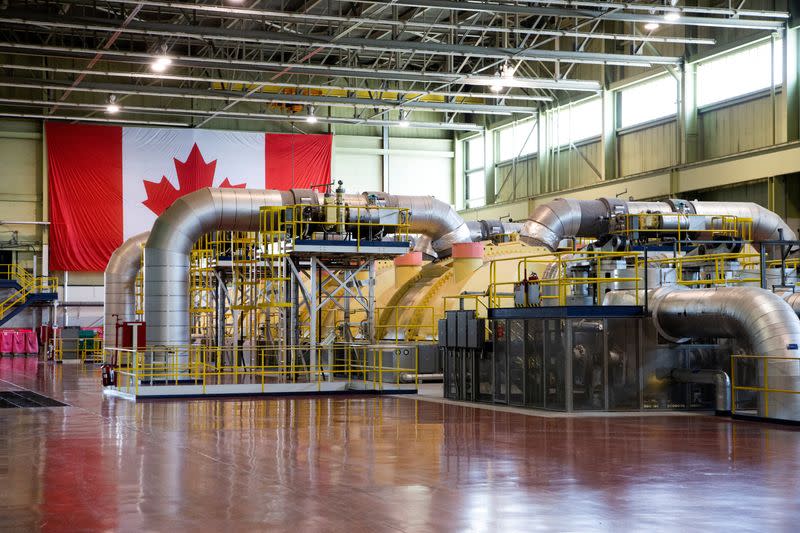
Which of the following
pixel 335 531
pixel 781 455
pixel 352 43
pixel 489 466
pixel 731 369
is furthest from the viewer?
pixel 352 43

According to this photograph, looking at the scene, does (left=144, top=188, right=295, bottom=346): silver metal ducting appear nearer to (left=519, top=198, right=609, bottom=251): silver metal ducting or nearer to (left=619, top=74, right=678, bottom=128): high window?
(left=519, top=198, right=609, bottom=251): silver metal ducting

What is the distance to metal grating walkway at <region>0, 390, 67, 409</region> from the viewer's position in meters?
24.6

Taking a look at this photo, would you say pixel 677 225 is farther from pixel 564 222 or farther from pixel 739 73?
pixel 739 73

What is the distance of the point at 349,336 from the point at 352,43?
12111mm

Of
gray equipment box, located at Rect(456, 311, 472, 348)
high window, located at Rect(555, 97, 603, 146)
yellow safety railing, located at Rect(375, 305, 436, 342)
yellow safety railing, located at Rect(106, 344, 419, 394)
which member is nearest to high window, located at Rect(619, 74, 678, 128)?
high window, located at Rect(555, 97, 603, 146)

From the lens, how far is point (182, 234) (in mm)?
30219

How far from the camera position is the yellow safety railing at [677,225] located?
104ft

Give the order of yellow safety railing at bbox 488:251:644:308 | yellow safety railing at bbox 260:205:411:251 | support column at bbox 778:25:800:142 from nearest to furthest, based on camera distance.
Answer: yellow safety railing at bbox 488:251:644:308, yellow safety railing at bbox 260:205:411:251, support column at bbox 778:25:800:142

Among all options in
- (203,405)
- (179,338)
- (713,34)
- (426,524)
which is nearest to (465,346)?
(203,405)

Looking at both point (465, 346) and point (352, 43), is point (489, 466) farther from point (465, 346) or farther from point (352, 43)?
point (352, 43)

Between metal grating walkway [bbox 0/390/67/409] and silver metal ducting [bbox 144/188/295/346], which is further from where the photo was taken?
silver metal ducting [bbox 144/188/295/346]

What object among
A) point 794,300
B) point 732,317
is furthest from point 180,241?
point 794,300

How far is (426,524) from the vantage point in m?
10.0

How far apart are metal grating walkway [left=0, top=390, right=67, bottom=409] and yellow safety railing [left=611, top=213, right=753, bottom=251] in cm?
1720
